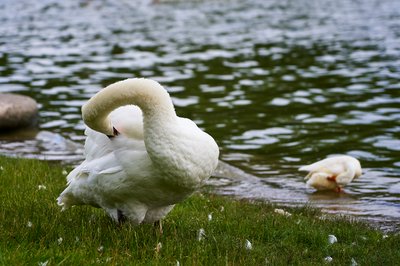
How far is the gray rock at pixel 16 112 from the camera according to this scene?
17.9 metres

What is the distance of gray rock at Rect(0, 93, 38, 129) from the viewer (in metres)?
17.9

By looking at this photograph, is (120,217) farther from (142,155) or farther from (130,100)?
(130,100)

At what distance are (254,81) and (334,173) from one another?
11667mm

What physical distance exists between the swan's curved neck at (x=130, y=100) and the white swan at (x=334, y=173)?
21.1ft

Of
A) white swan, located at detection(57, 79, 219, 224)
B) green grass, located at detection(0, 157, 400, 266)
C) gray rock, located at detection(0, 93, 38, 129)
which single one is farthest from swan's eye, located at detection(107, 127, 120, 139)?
gray rock, located at detection(0, 93, 38, 129)

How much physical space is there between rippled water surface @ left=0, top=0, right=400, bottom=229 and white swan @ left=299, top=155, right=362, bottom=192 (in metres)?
0.25

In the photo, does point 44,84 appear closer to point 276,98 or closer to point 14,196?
point 276,98

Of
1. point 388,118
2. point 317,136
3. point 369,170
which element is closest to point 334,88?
point 388,118

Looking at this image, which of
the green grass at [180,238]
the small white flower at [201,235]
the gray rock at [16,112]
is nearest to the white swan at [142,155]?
the green grass at [180,238]

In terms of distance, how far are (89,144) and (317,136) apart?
33.9ft

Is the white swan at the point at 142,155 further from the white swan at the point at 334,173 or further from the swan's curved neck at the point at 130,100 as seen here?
the white swan at the point at 334,173

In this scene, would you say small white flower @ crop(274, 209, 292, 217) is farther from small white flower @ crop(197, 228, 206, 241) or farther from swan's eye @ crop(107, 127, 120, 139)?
swan's eye @ crop(107, 127, 120, 139)

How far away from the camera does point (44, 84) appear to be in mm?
24719

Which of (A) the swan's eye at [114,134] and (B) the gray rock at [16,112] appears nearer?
(A) the swan's eye at [114,134]
